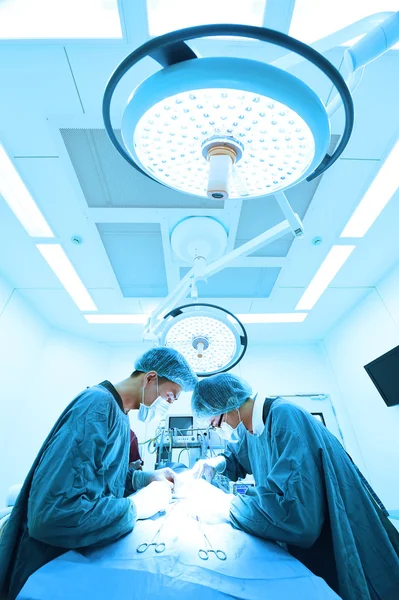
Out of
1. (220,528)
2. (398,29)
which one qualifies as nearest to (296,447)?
(220,528)

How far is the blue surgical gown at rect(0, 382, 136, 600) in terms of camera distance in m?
0.69

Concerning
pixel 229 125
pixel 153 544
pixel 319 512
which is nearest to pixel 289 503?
pixel 319 512

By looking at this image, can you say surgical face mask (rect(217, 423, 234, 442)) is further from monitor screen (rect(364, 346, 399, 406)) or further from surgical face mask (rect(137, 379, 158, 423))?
monitor screen (rect(364, 346, 399, 406))

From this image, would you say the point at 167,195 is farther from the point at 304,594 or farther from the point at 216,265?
the point at 304,594

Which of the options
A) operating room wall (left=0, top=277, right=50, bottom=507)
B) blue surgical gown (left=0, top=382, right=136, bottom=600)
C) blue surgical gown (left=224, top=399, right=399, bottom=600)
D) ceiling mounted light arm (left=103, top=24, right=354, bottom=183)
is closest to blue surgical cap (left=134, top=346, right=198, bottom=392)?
blue surgical gown (left=0, top=382, right=136, bottom=600)

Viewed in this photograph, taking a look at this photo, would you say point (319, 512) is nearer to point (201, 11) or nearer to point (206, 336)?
point (206, 336)

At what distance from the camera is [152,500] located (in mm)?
1074

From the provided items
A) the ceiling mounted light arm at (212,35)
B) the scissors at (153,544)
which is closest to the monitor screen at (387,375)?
the scissors at (153,544)

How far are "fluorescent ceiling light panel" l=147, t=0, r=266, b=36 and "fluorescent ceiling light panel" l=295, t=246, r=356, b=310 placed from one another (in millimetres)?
1315

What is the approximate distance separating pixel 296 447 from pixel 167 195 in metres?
1.26

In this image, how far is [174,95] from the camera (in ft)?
1.49

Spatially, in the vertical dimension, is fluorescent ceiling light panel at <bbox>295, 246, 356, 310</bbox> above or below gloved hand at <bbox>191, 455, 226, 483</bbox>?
above

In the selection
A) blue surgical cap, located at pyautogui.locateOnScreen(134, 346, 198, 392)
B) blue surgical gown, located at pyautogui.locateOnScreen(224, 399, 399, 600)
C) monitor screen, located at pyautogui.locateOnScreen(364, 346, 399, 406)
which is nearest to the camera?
blue surgical gown, located at pyautogui.locateOnScreen(224, 399, 399, 600)

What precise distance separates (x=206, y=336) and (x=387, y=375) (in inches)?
69.0
